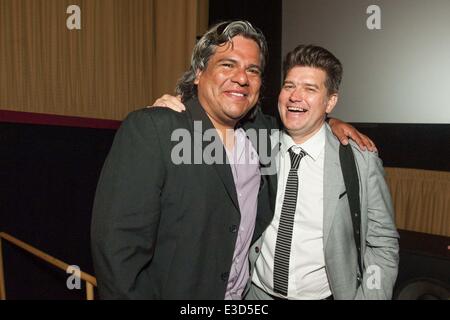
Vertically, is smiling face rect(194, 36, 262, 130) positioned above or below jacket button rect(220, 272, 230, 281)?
above

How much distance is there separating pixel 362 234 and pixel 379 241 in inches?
3.2

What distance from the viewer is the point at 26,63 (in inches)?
103

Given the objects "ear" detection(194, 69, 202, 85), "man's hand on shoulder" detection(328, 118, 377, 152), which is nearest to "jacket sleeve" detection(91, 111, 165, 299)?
"ear" detection(194, 69, 202, 85)

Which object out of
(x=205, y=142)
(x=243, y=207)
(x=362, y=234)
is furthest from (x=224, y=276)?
(x=362, y=234)

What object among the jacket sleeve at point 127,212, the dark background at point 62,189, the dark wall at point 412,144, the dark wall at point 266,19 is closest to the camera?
the jacket sleeve at point 127,212

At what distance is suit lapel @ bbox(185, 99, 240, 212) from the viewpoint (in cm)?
127

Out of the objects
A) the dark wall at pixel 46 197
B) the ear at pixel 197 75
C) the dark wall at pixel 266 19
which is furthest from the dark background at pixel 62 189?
the ear at pixel 197 75

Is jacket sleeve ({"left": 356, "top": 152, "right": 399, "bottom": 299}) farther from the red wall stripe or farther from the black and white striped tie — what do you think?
the red wall stripe

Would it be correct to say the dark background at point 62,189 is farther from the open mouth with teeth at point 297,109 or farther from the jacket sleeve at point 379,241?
the open mouth with teeth at point 297,109

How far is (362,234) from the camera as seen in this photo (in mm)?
1448

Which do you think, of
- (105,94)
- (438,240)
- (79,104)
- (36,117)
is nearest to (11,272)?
(36,117)

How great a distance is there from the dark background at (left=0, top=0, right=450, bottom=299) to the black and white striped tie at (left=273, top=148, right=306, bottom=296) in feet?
3.77

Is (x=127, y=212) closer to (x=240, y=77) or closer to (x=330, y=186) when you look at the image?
(x=240, y=77)

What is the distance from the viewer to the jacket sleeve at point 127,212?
1.11 metres
